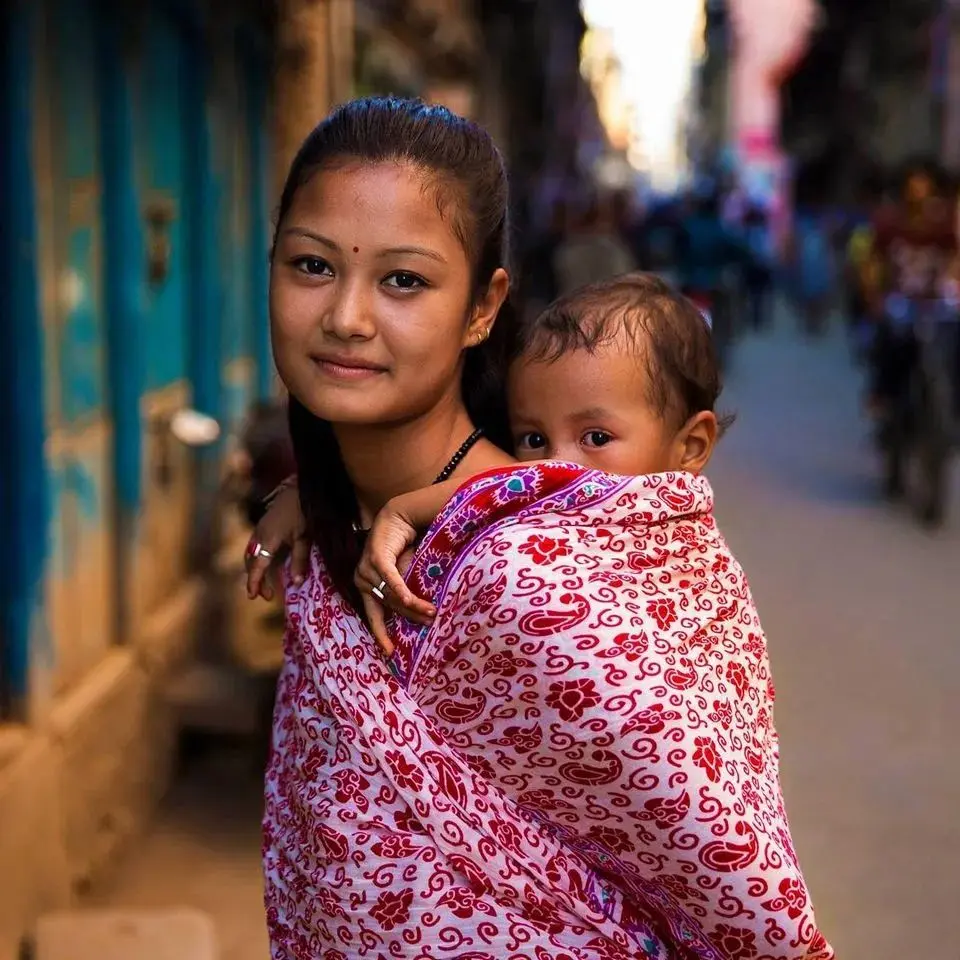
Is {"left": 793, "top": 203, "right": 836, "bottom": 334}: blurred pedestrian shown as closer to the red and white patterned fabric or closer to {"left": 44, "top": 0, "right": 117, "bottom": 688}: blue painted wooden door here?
{"left": 44, "top": 0, "right": 117, "bottom": 688}: blue painted wooden door

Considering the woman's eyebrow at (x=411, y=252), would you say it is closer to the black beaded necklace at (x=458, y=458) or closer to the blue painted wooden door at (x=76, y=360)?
the black beaded necklace at (x=458, y=458)

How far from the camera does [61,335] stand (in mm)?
4195

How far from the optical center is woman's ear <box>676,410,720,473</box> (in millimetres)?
1856

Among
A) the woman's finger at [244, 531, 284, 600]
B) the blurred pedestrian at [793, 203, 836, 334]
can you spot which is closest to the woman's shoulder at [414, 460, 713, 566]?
the woman's finger at [244, 531, 284, 600]

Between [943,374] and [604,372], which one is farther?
[943,374]

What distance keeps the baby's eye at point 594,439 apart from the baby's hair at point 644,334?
0.23 ft

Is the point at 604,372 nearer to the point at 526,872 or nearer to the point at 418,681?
the point at 418,681

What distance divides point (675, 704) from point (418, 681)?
263mm

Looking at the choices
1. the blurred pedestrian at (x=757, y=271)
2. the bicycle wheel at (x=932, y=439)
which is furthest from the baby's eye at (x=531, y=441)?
the blurred pedestrian at (x=757, y=271)

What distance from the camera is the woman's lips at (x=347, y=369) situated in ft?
5.35

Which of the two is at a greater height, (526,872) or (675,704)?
(675,704)

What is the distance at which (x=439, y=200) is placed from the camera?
5.32ft

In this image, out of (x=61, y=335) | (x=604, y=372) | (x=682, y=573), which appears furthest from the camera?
(x=61, y=335)

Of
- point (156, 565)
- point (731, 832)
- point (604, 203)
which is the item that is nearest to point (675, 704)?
point (731, 832)
